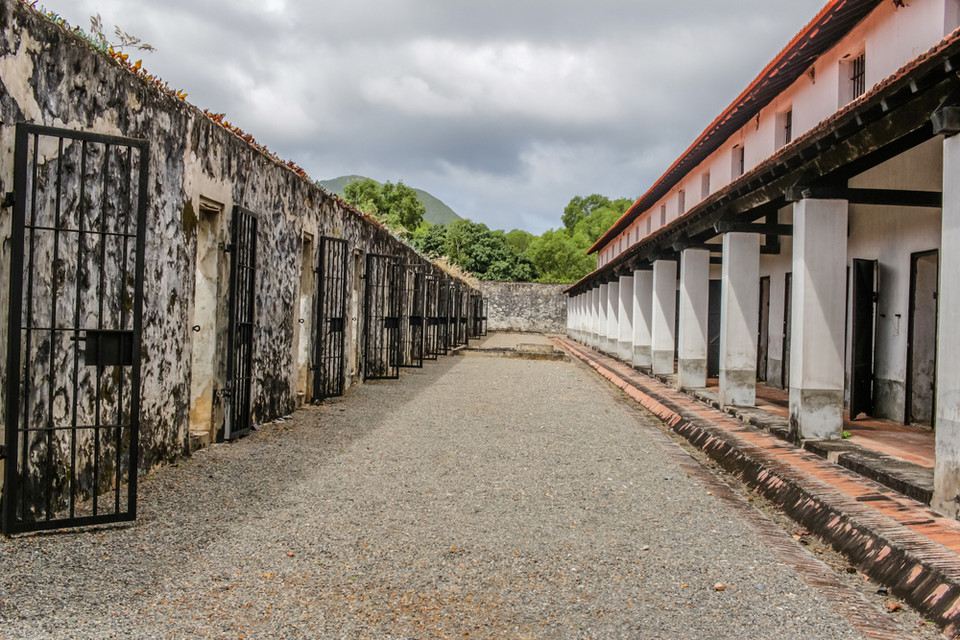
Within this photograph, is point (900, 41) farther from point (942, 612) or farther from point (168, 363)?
point (168, 363)

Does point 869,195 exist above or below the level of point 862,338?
above

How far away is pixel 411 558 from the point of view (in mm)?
4000

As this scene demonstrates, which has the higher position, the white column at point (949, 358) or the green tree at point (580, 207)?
the green tree at point (580, 207)

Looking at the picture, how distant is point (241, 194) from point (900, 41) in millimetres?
7669

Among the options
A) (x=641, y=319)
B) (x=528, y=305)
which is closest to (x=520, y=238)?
(x=528, y=305)

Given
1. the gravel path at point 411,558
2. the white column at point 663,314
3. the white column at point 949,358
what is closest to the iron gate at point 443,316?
the white column at point 663,314

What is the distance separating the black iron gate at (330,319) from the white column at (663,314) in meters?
6.53

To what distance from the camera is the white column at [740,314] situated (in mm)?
9688

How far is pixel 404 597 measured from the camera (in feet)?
11.3

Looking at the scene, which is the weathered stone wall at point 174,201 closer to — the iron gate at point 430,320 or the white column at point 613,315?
the iron gate at point 430,320

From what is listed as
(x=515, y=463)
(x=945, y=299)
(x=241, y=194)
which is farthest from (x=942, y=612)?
(x=241, y=194)

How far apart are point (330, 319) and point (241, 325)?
10.2 ft

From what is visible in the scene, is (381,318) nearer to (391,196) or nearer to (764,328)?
(764,328)

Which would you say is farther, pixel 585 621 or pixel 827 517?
pixel 827 517
